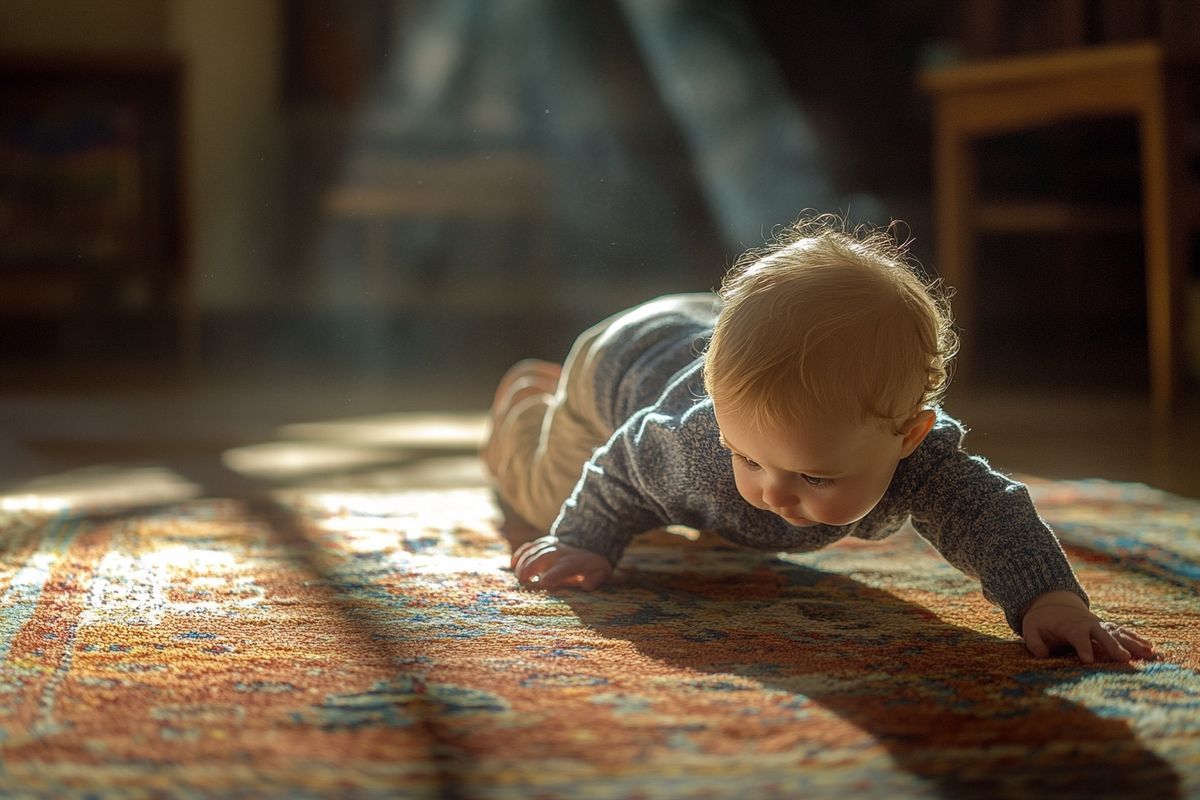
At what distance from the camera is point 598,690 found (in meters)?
0.57

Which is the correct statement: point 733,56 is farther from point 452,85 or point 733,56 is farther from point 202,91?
point 202,91

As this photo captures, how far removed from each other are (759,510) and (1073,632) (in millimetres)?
197

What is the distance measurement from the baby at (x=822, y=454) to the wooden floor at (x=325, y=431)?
459 millimetres

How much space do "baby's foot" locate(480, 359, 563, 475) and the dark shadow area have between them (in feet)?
1.07

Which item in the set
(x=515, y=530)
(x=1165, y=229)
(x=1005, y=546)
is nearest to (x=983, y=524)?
(x=1005, y=546)

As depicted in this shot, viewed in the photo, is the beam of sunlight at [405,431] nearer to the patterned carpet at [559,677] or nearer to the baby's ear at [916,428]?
the patterned carpet at [559,677]

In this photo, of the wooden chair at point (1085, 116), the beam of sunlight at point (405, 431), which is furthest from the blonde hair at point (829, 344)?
the wooden chair at point (1085, 116)

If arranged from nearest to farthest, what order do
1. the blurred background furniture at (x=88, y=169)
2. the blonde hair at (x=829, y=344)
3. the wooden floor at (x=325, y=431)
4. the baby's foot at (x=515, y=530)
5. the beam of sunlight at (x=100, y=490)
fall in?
the blonde hair at (x=829, y=344)
the baby's foot at (x=515, y=530)
the beam of sunlight at (x=100, y=490)
the wooden floor at (x=325, y=431)
the blurred background furniture at (x=88, y=169)

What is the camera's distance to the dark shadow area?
48 centimetres

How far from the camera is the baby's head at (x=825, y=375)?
0.62 meters

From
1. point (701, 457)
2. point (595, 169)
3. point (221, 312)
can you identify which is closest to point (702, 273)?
point (595, 169)

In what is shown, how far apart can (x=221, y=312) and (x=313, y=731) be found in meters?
2.61

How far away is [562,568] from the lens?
2.57 ft

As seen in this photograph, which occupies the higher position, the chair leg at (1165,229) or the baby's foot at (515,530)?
the chair leg at (1165,229)
